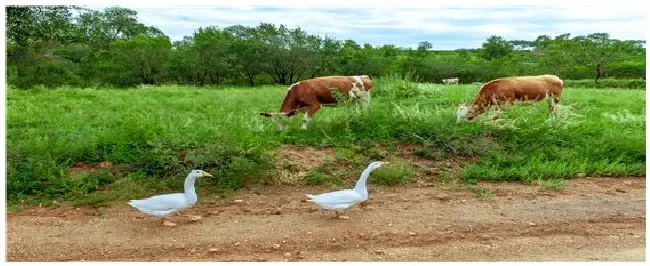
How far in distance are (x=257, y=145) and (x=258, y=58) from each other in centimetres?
908

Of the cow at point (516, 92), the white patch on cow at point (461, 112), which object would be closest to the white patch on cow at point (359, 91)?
the white patch on cow at point (461, 112)

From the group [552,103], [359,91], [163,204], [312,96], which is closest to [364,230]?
[163,204]

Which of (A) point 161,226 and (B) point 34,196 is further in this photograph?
Answer: (B) point 34,196

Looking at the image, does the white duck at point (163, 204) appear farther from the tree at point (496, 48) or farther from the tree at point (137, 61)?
the tree at point (137, 61)

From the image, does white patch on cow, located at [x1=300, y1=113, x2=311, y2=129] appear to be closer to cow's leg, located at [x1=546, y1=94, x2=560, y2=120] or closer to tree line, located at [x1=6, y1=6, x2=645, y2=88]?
cow's leg, located at [x1=546, y1=94, x2=560, y2=120]

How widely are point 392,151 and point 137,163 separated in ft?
10.9

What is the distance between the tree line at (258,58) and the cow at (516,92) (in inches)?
136

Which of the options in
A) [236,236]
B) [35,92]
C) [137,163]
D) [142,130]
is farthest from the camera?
[35,92]

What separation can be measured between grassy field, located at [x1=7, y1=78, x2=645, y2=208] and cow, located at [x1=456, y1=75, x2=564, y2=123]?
1.43 feet

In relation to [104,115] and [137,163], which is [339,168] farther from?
[104,115]

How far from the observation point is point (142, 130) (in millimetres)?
8500

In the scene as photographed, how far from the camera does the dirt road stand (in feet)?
17.5

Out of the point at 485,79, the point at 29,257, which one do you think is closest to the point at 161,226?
the point at 29,257

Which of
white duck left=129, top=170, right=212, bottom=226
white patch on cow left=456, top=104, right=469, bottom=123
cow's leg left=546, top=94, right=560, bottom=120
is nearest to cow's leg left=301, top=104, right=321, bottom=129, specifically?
white patch on cow left=456, top=104, right=469, bottom=123
